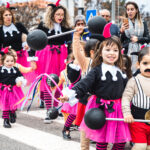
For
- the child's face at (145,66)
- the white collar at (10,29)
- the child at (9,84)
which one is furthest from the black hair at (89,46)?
the white collar at (10,29)

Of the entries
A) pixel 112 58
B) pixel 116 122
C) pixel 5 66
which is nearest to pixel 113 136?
pixel 116 122

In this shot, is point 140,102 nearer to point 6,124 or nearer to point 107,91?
point 107,91

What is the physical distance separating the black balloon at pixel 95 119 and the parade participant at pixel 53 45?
2909mm

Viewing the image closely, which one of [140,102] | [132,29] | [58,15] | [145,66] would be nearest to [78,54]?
[145,66]

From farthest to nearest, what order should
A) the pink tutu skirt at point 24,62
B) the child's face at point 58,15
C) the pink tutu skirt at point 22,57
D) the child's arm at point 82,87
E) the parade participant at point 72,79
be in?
the pink tutu skirt at point 22,57
the pink tutu skirt at point 24,62
the child's face at point 58,15
the parade participant at point 72,79
the child's arm at point 82,87

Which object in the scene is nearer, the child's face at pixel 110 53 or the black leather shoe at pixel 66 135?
the child's face at pixel 110 53

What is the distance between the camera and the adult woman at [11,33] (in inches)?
282

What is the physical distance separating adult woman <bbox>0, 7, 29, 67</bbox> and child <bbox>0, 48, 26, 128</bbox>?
0.92 metres

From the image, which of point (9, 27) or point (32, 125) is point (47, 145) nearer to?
point (32, 125)

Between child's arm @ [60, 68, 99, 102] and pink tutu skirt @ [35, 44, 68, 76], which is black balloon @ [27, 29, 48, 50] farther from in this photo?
pink tutu skirt @ [35, 44, 68, 76]

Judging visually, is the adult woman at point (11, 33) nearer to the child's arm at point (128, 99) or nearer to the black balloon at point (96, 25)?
the black balloon at point (96, 25)

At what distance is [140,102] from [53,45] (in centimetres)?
309

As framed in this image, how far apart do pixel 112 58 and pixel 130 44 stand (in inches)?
96.2

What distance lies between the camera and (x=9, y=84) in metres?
6.13
